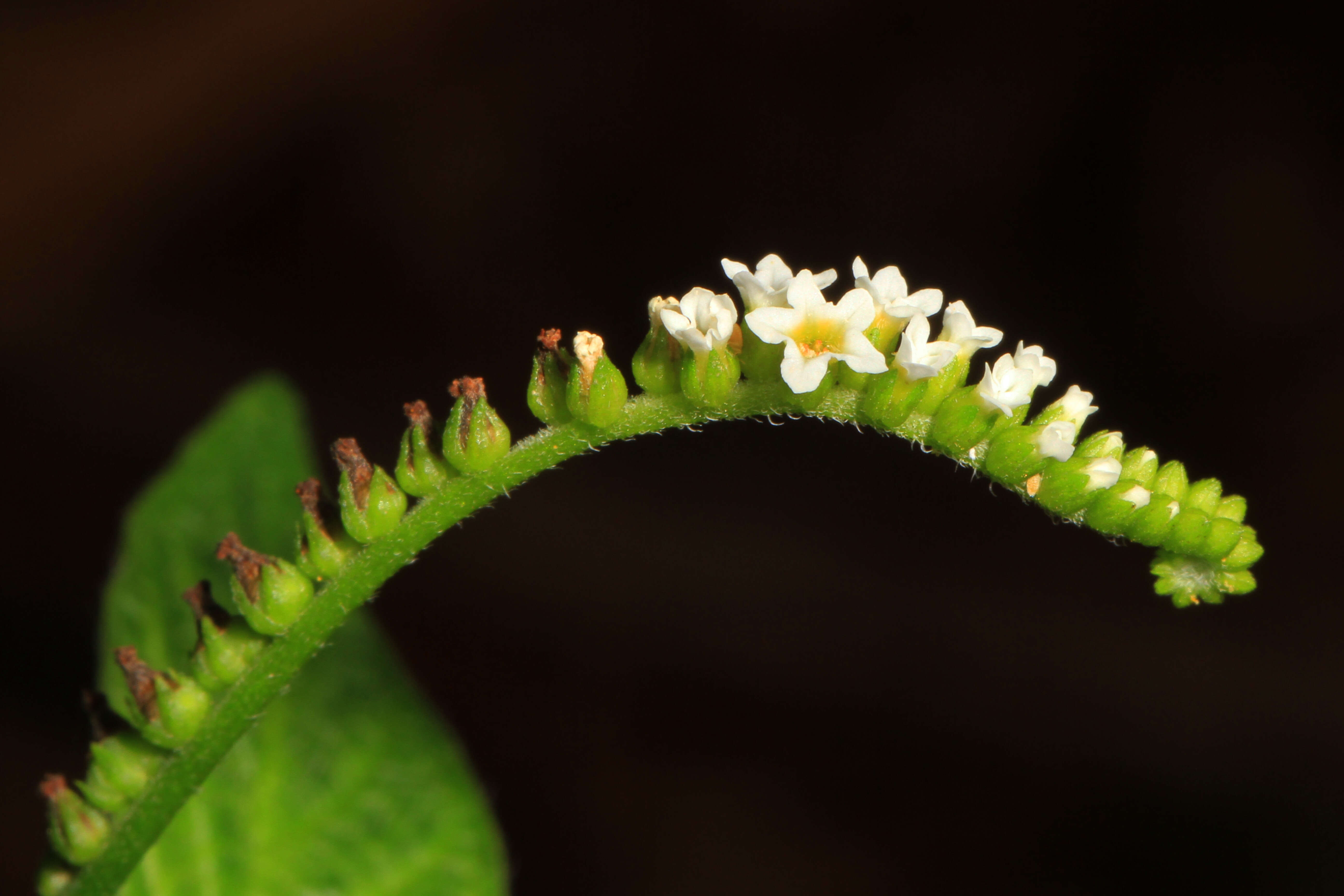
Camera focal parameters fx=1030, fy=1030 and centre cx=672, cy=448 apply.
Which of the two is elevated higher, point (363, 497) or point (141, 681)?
point (363, 497)

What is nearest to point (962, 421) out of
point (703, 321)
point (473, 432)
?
point (703, 321)

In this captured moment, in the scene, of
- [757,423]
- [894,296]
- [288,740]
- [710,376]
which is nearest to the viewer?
[710,376]

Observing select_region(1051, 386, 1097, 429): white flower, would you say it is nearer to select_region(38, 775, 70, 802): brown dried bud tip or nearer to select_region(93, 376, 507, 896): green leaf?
select_region(38, 775, 70, 802): brown dried bud tip

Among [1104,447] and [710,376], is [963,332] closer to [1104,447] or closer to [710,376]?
[1104,447]

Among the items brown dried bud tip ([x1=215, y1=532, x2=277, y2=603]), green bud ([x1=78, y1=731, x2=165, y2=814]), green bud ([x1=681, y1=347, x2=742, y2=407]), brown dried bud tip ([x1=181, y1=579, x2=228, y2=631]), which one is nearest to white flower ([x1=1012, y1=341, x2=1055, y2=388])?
green bud ([x1=681, y1=347, x2=742, y2=407])

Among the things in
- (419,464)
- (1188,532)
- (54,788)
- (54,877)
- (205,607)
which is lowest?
(54,877)

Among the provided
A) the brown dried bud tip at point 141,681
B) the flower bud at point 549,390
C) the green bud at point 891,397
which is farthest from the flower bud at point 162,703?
the green bud at point 891,397
